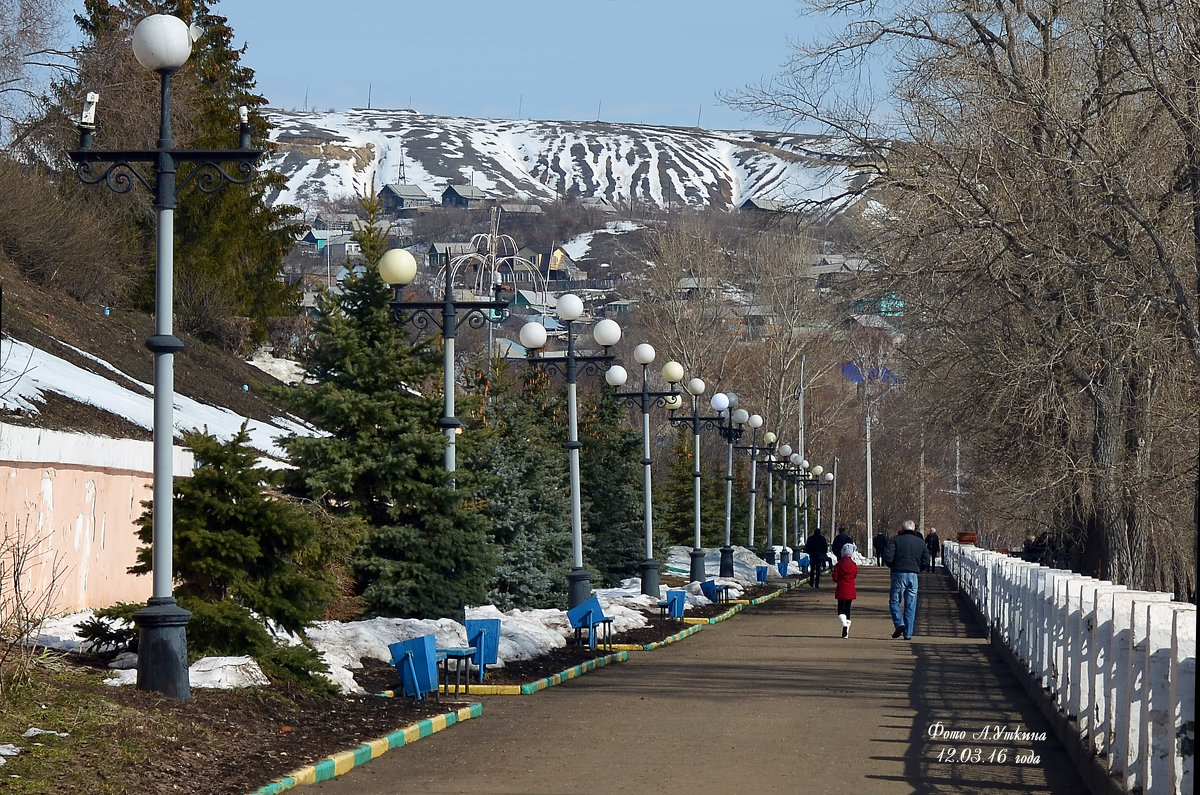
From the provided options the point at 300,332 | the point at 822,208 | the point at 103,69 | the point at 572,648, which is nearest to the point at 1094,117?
the point at 822,208

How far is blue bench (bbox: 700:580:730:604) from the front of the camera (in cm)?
3378

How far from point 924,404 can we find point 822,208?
6.19 metres

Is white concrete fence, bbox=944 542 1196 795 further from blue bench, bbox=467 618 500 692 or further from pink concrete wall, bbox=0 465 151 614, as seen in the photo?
pink concrete wall, bbox=0 465 151 614

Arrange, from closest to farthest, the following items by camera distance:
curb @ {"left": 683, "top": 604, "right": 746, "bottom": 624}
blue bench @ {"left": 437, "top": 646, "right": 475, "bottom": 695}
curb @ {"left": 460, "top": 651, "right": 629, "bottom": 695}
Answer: blue bench @ {"left": 437, "top": 646, "right": 475, "bottom": 695}
curb @ {"left": 460, "top": 651, "right": 629, "bottom": 695}
curb @ {"left": 683, "top": 604, "right": 746, "bottom": 624}

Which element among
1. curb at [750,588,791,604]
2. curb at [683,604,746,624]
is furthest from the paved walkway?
curb at [750,588,791,604]

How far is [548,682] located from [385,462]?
517 centimetres

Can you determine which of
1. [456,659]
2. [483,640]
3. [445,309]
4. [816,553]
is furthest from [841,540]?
[456,659]

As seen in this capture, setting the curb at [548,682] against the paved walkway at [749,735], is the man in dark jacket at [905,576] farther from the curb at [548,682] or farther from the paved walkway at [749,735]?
the curb at [548,682]

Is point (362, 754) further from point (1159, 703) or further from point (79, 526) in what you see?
point (79, 526)

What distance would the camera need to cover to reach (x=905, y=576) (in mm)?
25328

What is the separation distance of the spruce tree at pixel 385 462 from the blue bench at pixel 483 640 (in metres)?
3.99

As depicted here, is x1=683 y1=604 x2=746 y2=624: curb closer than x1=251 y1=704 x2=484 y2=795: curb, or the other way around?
x1=251 y1=704 x2=484 y2=795: curb

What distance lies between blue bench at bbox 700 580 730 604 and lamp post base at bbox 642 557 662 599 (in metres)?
2.39

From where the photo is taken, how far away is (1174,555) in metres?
27.3
